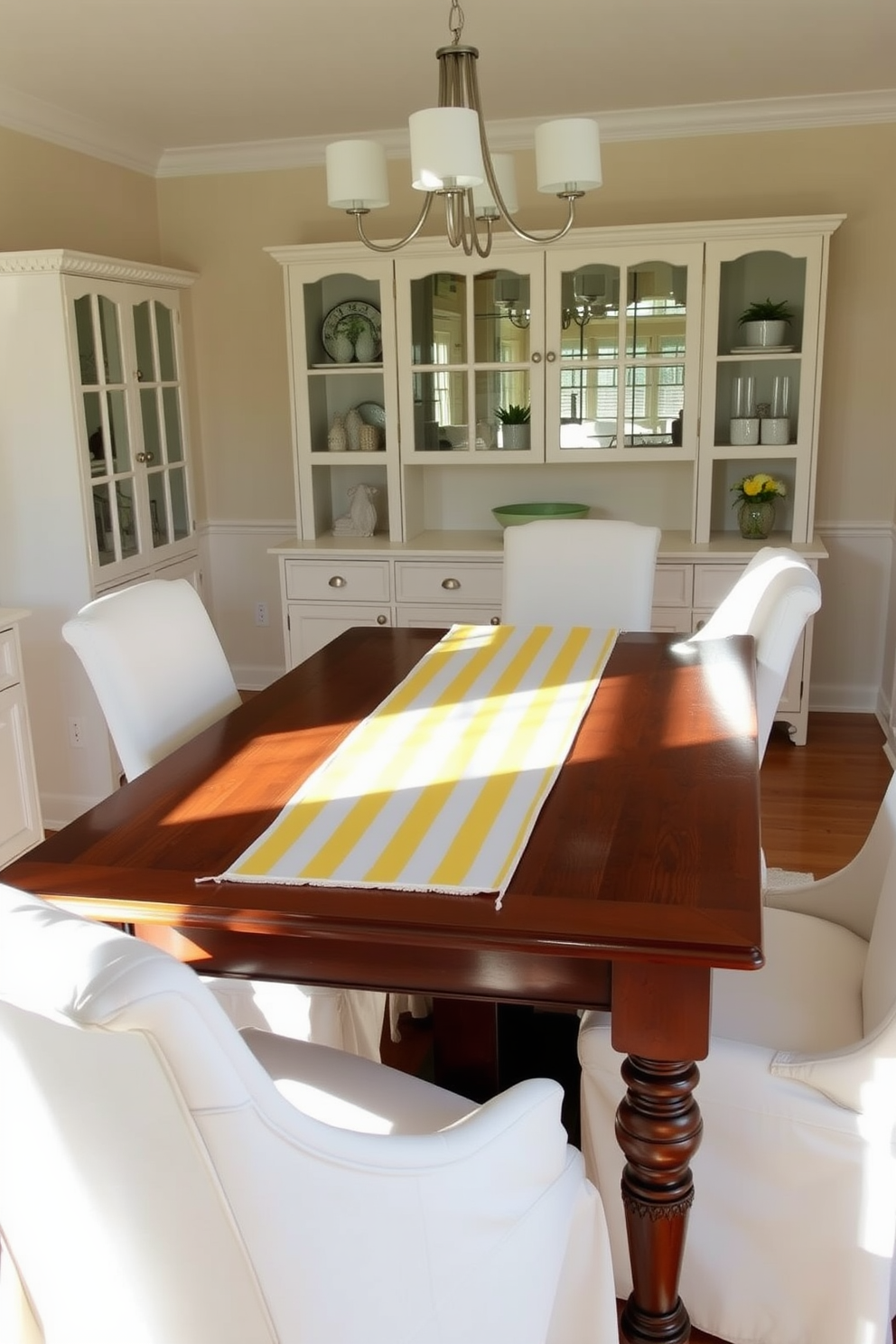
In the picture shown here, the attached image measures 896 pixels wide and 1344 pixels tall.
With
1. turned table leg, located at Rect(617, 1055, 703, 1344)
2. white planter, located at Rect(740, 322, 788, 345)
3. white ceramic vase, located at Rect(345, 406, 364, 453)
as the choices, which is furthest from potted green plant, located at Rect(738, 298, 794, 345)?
turned table leg, located at Rect(617, 1055, 703, 1344)

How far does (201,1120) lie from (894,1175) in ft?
3.16

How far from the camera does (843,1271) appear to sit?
1446 mm

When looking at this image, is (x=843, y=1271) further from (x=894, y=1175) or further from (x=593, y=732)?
(x=593, y=732)

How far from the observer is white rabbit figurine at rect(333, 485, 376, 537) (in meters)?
4.53

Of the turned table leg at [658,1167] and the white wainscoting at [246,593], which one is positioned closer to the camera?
the turned table leg at [658,1167]

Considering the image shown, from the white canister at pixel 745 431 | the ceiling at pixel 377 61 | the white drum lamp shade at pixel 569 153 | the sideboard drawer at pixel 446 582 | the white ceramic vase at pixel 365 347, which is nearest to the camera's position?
the white drum lamp shade at pixel 569 153

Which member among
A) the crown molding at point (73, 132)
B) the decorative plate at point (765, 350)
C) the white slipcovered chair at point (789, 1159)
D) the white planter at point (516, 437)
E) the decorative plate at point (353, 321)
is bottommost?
the white slipcovered chair at point (789, 1159)

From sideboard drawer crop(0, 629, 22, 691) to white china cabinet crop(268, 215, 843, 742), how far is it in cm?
137

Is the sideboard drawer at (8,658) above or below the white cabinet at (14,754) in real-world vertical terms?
above

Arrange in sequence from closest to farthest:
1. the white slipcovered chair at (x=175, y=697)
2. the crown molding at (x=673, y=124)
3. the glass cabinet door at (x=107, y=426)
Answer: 1. the white slipcovered chair at (x=175, y=697)
2. the glass cabinet door at (x=107, y=426)
3. the crown molding at (x=673, y=124)

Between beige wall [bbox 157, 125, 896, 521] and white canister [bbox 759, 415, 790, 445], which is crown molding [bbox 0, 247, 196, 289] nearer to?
beige wall [bbox 157, 125, 896, 521]

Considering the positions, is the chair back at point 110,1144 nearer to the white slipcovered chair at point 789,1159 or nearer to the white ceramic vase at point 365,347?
the white slipcovered chair at point 789,1159

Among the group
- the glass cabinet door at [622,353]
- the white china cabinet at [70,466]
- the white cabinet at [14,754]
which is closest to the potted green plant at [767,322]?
the glass cabinet door at [622,353]

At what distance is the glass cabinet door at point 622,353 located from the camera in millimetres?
4016
